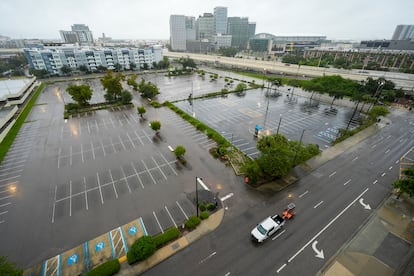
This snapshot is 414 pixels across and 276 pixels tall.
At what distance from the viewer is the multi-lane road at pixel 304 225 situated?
1731cm

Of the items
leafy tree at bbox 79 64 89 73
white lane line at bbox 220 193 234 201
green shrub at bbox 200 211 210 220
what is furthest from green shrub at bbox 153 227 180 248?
leafy tree at bbox 79 64 89 73

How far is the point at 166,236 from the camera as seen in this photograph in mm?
19156

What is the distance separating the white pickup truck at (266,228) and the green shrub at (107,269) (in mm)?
13326

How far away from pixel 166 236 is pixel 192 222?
3.07m

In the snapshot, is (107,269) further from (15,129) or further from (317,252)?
(15,129)

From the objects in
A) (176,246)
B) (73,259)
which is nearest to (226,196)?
(176,246)

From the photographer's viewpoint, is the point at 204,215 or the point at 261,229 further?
the point at 204,215

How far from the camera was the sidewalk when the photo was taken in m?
17.0

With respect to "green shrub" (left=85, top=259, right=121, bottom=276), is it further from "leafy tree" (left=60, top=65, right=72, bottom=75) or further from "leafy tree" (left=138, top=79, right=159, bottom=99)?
"leafy tree" (left=60, top=65, right=72, bottom=75)

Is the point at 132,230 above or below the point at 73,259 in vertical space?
above

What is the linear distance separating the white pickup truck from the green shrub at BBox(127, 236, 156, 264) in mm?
10354

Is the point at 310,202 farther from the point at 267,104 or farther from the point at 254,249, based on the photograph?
the point at 267,104

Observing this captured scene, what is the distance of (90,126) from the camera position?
143 feet

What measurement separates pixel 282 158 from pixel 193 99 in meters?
43.1
